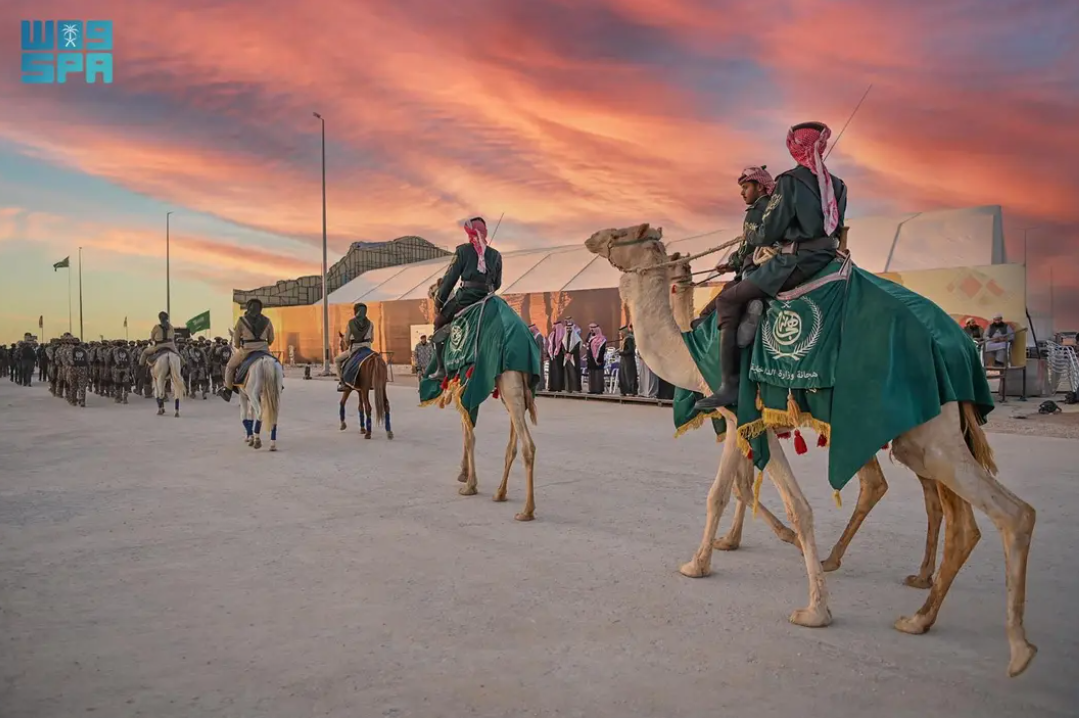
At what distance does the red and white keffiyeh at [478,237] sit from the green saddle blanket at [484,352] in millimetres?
380

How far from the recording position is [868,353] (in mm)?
3760

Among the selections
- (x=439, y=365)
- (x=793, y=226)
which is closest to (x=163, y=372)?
(x=439, y=365)

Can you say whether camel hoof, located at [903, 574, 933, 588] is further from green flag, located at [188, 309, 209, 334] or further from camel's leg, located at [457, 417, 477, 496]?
green flag, located at [188, 309, 209, 334]

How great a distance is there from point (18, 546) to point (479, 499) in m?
3.78

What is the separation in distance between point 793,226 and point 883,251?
20337 millimetres

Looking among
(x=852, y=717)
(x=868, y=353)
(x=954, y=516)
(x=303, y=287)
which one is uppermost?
(x=303, y=287)

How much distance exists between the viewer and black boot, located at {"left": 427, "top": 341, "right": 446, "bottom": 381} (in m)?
8.11

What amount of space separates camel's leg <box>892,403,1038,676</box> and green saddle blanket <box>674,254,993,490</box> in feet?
0.52

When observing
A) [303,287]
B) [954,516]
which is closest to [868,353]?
[954,516]

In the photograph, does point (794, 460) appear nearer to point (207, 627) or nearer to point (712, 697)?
point (712, 697)

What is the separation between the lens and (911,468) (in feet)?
12.6

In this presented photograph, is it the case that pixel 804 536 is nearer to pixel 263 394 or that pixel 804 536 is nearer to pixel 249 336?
pixel 263 394

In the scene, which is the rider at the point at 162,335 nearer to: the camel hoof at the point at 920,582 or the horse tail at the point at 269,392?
the horse tail at the point at 269,392

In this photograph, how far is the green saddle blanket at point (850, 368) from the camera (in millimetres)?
3666
